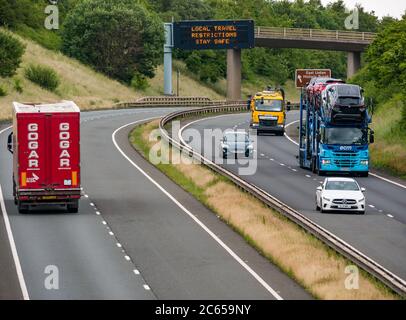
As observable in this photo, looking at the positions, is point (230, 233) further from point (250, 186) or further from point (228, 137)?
point (228, 137)

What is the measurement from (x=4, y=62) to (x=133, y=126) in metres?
30.8

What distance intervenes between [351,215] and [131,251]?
40.6 feet

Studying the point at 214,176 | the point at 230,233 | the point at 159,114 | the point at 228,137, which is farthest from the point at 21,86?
the point at 230,233

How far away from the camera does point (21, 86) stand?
120 m

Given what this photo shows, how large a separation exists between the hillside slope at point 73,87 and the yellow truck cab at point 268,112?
26.3 m

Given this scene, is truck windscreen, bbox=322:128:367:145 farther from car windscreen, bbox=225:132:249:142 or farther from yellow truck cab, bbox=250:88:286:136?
yellow truck cab, bbox=250:88:286:136

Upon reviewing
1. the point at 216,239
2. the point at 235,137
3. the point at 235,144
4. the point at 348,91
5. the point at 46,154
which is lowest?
the point at 216,239

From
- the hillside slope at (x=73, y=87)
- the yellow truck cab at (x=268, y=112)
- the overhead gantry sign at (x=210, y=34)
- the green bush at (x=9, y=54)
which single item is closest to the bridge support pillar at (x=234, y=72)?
the overhead gantry sign at (x=210, y=34)

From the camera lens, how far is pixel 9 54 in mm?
119812

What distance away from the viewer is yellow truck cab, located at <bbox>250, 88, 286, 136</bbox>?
9025cm

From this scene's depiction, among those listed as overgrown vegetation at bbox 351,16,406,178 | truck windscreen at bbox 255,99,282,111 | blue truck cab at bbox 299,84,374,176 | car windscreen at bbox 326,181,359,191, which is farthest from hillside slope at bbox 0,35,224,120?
car windscreen at bbox 326,181,359,191

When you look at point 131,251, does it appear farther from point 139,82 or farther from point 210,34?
point 139,82

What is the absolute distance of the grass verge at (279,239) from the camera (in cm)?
3067

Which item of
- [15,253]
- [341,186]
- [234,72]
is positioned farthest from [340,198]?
[234,72]
